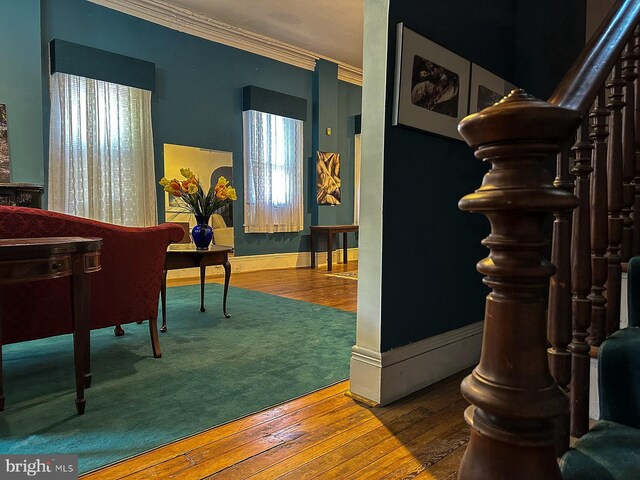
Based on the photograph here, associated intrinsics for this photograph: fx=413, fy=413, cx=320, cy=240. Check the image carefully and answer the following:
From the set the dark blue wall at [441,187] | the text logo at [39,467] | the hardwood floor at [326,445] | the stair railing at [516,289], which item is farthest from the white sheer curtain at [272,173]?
the stair railing at [516,289]

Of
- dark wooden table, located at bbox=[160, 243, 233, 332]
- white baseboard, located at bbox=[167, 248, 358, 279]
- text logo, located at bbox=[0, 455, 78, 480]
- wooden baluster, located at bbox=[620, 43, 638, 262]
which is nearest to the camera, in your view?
wooden baluster, located at bbox=[620, 43, 638, 262]

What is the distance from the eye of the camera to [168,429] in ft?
5.15

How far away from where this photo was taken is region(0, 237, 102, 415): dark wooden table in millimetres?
1421

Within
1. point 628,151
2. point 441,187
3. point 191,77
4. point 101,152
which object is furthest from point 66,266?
point 191,77

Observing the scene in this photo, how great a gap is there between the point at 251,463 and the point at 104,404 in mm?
832

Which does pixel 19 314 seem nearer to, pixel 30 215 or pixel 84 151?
pixel 30 215

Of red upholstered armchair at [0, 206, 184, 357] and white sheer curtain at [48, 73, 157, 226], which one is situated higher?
white sheer curtain at [48, 73, 157, 226]

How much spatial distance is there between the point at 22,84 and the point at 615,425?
5.29 metres

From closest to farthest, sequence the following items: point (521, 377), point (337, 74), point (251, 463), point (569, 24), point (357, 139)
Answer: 1. point (521, 377)
2. point (251, 463)
3. point (569, 24)
4. point (337, 74)
5. point (357, 139)

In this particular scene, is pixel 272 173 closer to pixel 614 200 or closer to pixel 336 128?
pixel 336 128

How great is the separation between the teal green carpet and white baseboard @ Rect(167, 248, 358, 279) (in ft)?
7.39

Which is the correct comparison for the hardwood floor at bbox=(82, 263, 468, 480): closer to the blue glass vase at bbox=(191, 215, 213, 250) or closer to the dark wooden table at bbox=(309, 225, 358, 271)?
the blue glass vase at bbox=(191, 215, 213, 250)

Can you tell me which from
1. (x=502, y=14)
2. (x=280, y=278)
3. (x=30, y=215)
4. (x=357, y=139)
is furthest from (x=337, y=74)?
(x=30, y=215)

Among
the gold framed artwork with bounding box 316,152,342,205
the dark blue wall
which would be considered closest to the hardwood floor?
the dark blue wall
